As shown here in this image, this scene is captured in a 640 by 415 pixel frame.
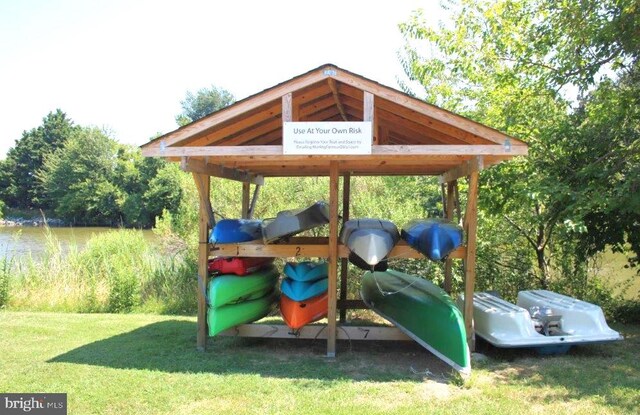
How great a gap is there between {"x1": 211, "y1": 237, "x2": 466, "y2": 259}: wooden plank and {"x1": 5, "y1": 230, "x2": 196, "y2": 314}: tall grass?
284 centimetres

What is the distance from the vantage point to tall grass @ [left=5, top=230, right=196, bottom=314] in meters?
8.07

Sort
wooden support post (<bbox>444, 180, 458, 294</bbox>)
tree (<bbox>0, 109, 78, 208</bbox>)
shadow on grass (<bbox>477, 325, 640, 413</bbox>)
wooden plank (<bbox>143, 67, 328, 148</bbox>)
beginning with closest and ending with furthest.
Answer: shadow on grass (<bbox>477, 325, 640, 413</bbox>) < wooden plank (<bbox>143, 67, 328, 148</bbox>) < wooden support post (<bbox>444, 180, 458, 294</bbox>) < tree (<bbox>0, 109, 78, 208</bbox>)

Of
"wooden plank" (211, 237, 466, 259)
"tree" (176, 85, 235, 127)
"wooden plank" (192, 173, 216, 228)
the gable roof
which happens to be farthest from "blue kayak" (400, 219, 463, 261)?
"tree" (176, 85, 235, 127)

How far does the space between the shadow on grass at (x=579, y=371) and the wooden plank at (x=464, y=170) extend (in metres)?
2.08

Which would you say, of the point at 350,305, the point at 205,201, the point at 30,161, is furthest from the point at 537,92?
the point at 30,161

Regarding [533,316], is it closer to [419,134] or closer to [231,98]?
[419,134]

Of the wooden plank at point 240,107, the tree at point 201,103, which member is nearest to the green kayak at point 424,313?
the wooden plank at point 240,107

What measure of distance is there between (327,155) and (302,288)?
1721 millimetres

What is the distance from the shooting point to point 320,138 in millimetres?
4926

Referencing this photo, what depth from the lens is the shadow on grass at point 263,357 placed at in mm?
4832

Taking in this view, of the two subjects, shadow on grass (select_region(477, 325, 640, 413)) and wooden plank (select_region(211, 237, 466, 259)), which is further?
wooden plank (select_region(211, 237, 466, 259))

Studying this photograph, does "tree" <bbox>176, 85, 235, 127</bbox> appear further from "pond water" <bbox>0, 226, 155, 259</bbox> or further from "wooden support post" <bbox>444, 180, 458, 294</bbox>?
"wooden support post" <bbox>444, 180, 458, 294</bbox>

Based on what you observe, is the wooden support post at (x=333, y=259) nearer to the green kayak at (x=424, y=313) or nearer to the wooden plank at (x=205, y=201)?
the green kayak at (x=424, y=313)

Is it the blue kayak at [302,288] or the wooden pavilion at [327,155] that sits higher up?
the wooden pavilion at [327,155]
